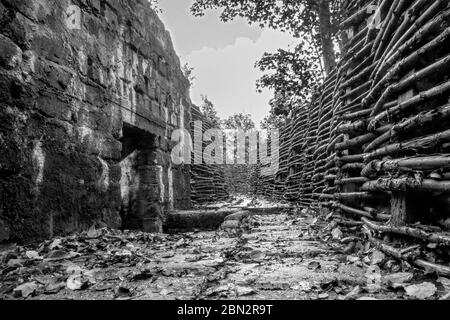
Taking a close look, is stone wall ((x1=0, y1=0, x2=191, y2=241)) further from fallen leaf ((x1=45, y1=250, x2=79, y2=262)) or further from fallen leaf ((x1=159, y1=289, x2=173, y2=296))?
fallen leaf ((x1=159, y1=289, x2=173, y2=296))

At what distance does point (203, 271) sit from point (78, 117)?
6.32ft

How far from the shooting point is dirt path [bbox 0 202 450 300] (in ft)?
4.92

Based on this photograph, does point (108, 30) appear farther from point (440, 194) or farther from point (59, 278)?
point (440, 194)

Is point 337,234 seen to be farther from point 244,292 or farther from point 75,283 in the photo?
point 75,283

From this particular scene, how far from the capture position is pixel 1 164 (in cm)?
211

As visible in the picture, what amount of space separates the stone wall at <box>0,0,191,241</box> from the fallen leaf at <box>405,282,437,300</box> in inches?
92.9

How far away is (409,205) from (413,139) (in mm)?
410

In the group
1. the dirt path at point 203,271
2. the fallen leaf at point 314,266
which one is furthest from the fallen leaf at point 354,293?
the fallen leaf at point 314,266

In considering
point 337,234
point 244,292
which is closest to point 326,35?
point 337,234

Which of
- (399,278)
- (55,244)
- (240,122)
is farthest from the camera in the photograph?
(240,122)

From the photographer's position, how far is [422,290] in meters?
1.38

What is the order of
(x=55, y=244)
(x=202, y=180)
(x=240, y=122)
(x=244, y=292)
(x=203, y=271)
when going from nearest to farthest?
1. (x=244, y=292)
2. (x=203, y=271)
3. (x=55, y=244)
4. (x=202, y=180)
5. (x=240, y=122)

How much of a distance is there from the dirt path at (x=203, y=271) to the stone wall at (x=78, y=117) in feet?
1.13

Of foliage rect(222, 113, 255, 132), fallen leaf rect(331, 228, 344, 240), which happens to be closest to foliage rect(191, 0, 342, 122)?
→ fallen leaf rect(331, 228, 344, 240)
